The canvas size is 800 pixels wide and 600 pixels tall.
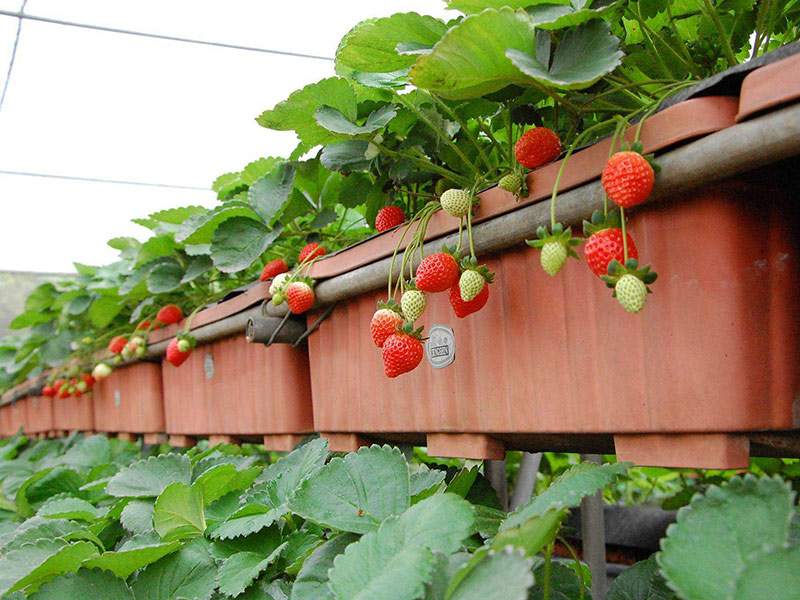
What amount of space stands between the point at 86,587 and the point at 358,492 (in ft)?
0.76

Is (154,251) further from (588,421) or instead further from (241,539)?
(588,421)

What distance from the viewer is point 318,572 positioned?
523 mm

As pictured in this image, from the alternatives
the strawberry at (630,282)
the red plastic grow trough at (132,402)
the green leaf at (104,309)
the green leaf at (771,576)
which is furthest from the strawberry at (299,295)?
the green leaf at (104,309)

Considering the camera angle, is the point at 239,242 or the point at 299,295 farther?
the point at 239,242

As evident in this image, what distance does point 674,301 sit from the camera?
1.46 feet

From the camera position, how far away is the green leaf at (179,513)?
655 mm

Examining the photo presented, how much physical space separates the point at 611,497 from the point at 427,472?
136cm

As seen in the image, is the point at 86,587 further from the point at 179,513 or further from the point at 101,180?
the point at 101,180

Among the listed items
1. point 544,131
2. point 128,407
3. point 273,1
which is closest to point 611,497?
point 128,407

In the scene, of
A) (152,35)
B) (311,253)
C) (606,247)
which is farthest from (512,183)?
(152,35)

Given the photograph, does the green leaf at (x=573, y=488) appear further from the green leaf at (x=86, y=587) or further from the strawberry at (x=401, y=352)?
the green leaf at (x=86, y=587)

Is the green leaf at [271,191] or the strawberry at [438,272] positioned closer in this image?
the strawberry at [438,272]

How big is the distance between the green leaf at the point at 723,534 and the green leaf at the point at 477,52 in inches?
11.7

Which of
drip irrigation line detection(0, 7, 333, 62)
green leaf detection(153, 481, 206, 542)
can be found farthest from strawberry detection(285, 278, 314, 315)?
drip irrigation line detection(0, 7, 333, 62)
